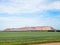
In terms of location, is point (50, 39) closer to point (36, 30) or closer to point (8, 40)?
point (36, 30)

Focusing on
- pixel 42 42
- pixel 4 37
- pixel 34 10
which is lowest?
pixel 42 42

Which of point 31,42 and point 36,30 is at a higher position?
point 36,30

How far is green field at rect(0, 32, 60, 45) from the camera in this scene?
2.58m

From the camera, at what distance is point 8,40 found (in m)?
2.57

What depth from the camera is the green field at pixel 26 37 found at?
8.46 feet

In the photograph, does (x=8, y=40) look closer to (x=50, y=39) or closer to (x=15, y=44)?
(x=15, y=44)

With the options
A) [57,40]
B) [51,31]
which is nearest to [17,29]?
[51,31]

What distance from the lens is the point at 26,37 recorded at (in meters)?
2.77

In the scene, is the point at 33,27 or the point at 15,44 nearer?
the point at 15,44

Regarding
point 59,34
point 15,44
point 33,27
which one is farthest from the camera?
point 59,34

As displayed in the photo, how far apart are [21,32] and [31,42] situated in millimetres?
280

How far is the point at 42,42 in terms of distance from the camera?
2791 mm

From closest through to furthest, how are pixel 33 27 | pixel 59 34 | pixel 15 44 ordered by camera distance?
pixel 15 44 < pixel 33 27 < pixel 59 34

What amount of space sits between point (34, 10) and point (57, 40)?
84 cm
